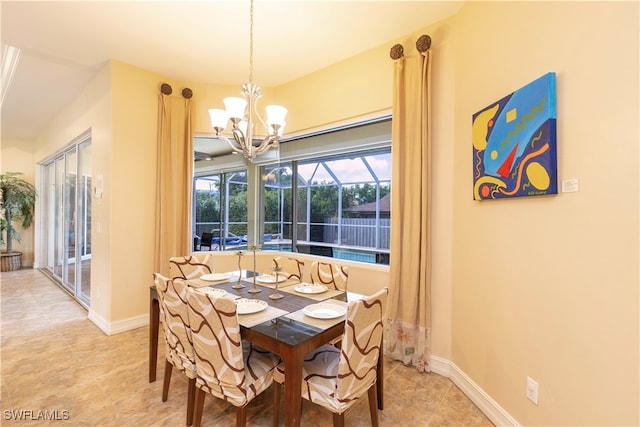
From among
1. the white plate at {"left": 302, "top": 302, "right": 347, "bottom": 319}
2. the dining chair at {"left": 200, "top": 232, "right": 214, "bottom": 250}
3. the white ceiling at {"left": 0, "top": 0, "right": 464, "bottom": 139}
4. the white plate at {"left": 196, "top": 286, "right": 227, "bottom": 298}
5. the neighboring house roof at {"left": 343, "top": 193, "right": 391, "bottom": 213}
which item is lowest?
the white plate at {"left": 302, "top": 302, "right": 347, "bottom": 319}

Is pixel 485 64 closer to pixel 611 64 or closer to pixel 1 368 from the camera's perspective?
pixel 611 64

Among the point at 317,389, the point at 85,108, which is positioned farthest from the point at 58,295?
the point at 317,389

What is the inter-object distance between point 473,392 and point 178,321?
7.01ft

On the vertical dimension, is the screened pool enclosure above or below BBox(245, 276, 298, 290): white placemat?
above

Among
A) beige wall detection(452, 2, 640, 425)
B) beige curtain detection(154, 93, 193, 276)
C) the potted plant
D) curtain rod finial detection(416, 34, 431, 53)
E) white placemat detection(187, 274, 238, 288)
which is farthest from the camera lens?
the potted plant

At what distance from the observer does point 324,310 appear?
1.85m

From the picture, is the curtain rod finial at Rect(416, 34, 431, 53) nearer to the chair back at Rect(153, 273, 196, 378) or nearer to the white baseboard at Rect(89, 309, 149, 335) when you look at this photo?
the chair back at Rect(153, 273, 196, 378)

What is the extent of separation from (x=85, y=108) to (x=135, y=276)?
2.40 metres

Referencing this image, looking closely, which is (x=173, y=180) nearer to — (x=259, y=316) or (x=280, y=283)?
(x=280, y=283)

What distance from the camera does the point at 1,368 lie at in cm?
255

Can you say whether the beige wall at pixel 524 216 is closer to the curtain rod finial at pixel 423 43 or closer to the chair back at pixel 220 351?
the curtain rod finial at pixel 423 43

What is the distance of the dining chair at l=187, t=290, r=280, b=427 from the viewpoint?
4.93 ft

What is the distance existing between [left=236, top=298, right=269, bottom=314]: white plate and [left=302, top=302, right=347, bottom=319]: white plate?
27 centimetres

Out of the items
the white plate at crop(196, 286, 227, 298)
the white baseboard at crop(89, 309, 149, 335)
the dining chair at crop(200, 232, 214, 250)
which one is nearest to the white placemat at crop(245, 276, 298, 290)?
the white plate at crop(196, 286, 227, 298)
